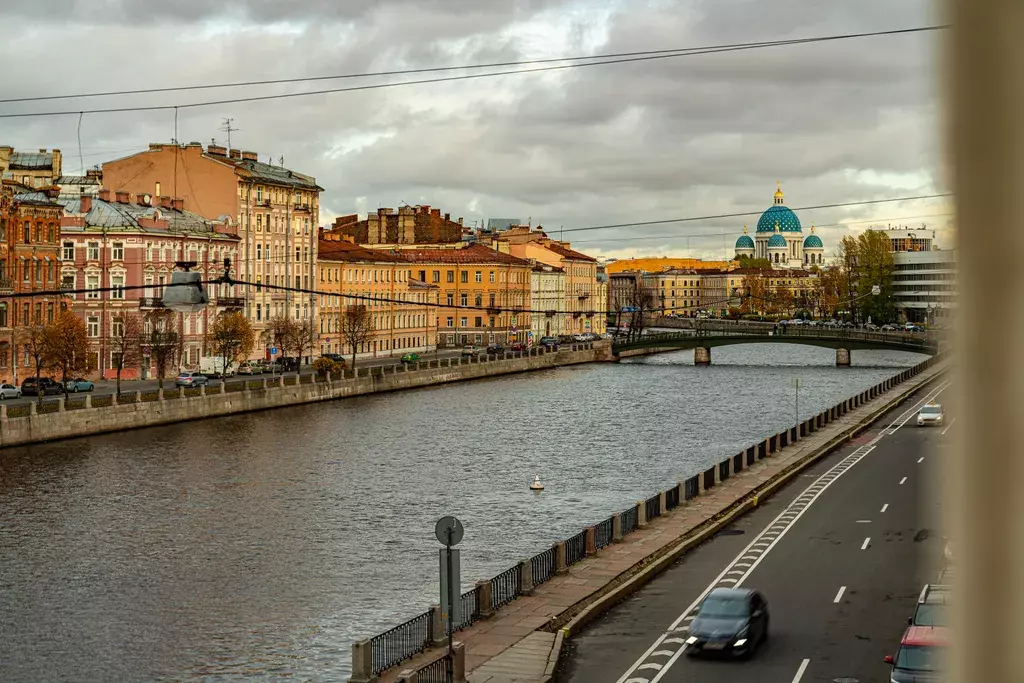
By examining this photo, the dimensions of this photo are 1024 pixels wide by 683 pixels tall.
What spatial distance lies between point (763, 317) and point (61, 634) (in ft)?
512

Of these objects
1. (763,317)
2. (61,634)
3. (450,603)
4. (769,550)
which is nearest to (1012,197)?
(450,603)

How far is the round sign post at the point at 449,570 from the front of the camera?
13.0m

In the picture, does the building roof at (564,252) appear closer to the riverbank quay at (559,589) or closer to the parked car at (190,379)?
the parked car at (190,379)

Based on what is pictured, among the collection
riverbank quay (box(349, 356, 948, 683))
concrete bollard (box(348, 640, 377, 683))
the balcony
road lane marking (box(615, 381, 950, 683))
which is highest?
the balcony

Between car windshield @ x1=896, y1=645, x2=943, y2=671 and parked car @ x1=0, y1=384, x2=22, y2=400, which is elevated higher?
parked car @ x1=0, y1=384, x2=22, y2=400

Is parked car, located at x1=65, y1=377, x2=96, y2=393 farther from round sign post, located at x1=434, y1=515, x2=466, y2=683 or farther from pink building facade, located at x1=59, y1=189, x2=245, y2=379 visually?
round sign post, located at x1=434, y1=515, x2=466, y2=683

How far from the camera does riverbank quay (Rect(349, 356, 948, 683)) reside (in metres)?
14.3

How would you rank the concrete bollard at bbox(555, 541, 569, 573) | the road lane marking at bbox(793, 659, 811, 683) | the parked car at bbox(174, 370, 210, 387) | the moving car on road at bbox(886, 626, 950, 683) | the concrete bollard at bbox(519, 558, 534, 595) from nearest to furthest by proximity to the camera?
the moving car on road at bbox(886, 626, 950, 683), the road lane marking at bbox(793, 659, 811, 683), the concrete bollard at bbox(519, 558, 534, 595), the concrete bollard at bbox(555, 541, 569, 573), the parked car at bbox(174, 370, 210, 387)

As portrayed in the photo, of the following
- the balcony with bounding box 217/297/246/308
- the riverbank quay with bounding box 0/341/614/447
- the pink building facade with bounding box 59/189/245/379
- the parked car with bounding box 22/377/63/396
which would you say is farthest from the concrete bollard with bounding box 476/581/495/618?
the balcony with bounding box 217/297/246/308

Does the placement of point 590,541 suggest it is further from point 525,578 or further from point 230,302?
point 230,302

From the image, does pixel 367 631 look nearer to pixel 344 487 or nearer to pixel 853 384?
pixel 344 487

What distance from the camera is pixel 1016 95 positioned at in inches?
26.5

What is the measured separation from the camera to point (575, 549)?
20.3 m

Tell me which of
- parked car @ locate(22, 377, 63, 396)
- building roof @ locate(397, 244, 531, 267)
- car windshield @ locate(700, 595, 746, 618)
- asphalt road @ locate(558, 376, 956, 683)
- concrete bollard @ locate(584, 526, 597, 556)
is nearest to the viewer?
asphalt road @ locate(558, 376, 956, 683)
